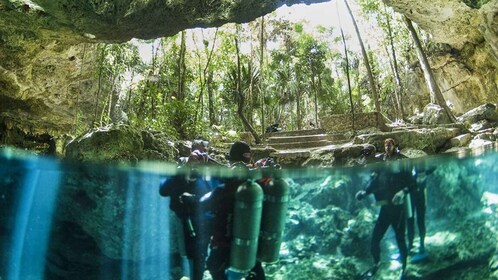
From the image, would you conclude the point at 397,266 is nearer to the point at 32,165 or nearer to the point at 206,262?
the point at 206,262

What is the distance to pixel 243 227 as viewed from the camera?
3.43 meters

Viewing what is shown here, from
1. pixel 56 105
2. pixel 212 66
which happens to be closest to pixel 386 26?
pixel 212 66

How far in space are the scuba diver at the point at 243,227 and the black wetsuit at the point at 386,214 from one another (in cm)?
100

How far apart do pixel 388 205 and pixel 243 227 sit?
1580 mm

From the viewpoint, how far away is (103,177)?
179 inches

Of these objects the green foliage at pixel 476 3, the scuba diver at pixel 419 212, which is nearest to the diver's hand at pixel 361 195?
the scuba diver at pixel 419 212

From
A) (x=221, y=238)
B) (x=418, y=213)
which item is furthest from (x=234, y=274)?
(x=418, y=213)

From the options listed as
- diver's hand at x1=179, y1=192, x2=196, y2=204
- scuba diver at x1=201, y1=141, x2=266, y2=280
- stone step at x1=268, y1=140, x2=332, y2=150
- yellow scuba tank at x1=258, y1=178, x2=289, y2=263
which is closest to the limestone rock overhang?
stone step at x1=268, y1=140, x2=332, y2=150

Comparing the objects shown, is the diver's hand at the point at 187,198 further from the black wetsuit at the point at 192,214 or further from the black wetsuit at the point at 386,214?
the black wetsuit at the point at 386,214

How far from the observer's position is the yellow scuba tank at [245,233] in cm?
341

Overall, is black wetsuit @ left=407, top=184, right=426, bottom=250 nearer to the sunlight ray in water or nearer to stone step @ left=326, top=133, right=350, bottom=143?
the sunlight ray in water

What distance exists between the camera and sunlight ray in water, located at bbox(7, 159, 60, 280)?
4.36 meters

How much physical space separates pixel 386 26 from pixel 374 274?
83.9 ft

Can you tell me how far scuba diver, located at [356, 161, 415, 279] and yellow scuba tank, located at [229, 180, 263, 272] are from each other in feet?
4.02
